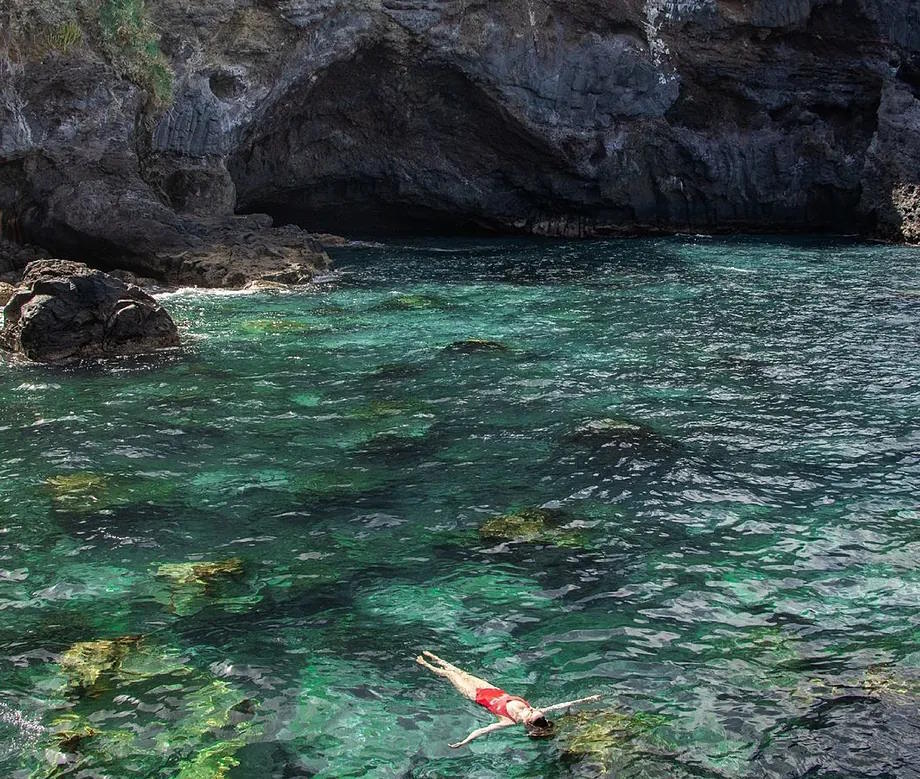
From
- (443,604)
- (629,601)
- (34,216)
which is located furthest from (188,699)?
(34,216)

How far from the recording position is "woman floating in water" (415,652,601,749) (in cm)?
596

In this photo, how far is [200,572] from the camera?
26.7ft

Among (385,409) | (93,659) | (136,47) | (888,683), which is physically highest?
(136,47)

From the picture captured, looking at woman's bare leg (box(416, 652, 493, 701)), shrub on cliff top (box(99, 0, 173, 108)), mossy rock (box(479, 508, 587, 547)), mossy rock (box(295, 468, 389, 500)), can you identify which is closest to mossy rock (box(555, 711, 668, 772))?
woman's bare leg (box(416, 652, 493, 701))

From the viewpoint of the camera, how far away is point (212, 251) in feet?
81.6

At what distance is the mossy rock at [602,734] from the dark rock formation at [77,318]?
11.7 meters

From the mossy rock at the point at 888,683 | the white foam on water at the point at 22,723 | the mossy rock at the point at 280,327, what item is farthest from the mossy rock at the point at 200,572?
the mossy rock at the point at 280,327

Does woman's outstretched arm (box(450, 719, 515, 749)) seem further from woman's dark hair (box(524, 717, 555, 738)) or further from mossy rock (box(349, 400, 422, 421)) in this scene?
mossy rock (box(349, 400, 422, 421))

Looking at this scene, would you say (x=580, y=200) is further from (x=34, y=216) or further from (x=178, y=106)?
(x=34, y=216)

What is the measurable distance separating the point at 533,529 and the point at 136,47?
22876 mm

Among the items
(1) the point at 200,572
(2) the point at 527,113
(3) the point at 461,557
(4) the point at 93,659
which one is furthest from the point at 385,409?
(2) the point at 527,113

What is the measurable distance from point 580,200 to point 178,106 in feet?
47.0

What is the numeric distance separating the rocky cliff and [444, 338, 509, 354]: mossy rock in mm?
12410

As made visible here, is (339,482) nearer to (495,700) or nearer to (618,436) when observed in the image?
(618,436)
